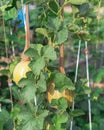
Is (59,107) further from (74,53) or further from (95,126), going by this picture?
(74,53)

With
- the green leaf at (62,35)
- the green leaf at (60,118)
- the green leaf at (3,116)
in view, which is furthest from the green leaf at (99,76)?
the green leaf at (62,35)

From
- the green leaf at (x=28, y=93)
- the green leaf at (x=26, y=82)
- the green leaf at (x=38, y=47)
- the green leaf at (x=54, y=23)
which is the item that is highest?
the green leaf at (x=54, y=23)

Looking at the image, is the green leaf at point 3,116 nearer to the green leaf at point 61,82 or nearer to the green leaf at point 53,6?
the green leaf at point 61,82

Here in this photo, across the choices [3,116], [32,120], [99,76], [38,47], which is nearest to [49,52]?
[38,47]

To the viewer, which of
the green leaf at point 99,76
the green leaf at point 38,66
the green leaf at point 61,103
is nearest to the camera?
the green leaf at point 38,66

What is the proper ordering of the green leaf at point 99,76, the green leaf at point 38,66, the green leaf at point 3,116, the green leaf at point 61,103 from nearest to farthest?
the green leaf at point 38,66 < the green leaf at point 61,103 < the green leaf at point 3,116 < the green leaf at point 99,76

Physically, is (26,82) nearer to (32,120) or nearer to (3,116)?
(32,120)

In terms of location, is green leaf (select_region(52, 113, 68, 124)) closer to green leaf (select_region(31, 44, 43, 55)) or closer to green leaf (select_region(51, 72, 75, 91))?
green leaf (select_region(51, 72, 75, 91))

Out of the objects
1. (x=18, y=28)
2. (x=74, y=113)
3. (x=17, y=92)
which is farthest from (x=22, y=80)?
(x=18, y=28)
